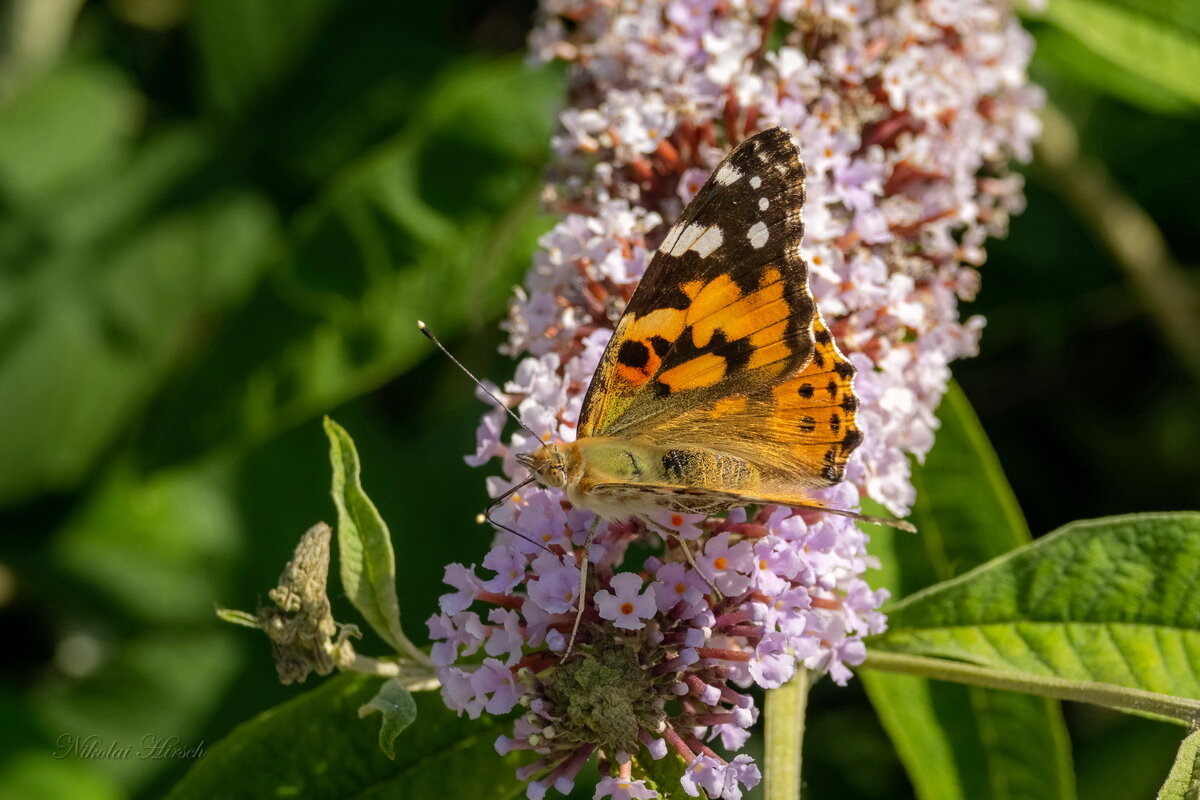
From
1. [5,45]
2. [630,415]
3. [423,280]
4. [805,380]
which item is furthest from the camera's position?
[5,45]

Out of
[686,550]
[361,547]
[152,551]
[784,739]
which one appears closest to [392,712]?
[361,547]

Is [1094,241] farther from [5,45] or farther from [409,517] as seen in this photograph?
[5,45]

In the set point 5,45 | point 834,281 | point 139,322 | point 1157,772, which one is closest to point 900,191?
point 834,281

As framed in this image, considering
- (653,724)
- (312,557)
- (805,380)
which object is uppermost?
(805,380)

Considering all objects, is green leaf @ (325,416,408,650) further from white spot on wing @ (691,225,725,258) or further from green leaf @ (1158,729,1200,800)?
green leaf @ (1158,729,1200,800)

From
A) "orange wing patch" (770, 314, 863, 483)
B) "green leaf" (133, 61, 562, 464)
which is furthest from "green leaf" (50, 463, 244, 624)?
"orange wing patch" (770, 314, 863, 483)

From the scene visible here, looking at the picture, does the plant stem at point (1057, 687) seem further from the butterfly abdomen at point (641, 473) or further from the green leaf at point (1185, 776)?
the butterfly abdomen at point (641, 473)

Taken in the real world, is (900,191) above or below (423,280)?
above

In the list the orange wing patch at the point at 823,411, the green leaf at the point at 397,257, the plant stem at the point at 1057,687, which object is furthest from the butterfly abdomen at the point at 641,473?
the green leaf at the point at 397,257
